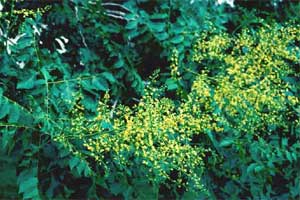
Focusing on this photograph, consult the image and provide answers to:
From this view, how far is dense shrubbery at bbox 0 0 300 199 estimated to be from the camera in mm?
2584

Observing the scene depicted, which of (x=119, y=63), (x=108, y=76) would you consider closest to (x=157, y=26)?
(x=119, y=63)

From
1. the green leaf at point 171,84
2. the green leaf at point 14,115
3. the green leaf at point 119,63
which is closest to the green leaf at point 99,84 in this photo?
the green leaf at point 119,63

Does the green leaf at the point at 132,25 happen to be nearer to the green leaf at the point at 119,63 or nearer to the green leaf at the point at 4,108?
the green leaf at the point at 119,63

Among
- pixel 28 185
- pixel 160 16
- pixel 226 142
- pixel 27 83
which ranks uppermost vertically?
pixel 160 16

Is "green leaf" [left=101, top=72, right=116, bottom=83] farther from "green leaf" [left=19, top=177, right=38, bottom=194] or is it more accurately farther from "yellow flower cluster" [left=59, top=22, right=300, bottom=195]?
"green leaf" [left=19, top=177, right=38, bottom=194]

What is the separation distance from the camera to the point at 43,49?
9.33 ft

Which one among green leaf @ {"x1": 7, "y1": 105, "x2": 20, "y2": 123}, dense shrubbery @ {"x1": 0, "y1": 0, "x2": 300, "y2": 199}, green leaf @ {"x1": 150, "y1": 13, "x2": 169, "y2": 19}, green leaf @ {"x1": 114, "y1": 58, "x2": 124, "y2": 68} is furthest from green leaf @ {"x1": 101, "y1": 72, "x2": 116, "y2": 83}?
green leaf @ {"x1": 7, "y1": 105, "x2": 20, "y2": 123}

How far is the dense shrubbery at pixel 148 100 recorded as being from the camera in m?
2.58

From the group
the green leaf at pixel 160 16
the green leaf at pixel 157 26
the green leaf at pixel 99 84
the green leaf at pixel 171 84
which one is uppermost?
the green leaf at pixel 160 16

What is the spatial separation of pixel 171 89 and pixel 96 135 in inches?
21.7

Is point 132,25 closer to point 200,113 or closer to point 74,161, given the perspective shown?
point 200,113

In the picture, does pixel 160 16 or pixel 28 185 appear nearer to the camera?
pixel 28 185

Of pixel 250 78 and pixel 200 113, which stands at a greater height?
pixel 250 78

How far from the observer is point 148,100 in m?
2.65
